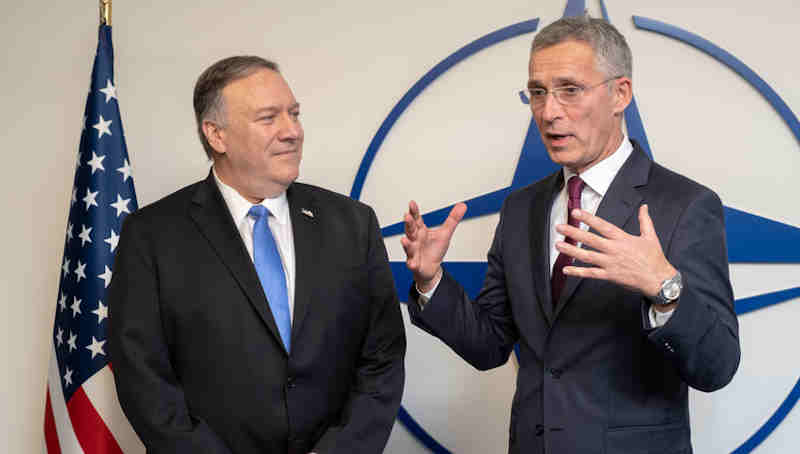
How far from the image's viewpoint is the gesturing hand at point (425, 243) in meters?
1.80

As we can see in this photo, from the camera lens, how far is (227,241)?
199cm

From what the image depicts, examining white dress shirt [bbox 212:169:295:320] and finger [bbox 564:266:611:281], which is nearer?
finger [bbox 564:266:611:281]

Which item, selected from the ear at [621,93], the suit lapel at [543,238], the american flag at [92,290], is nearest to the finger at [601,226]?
the suit lapel at [543,238]

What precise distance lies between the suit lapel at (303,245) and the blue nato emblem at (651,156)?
2.43ft

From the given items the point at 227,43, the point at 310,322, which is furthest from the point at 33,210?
the point at 310,322

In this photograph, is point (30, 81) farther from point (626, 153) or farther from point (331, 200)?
point (626, 153)

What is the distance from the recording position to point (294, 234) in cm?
205

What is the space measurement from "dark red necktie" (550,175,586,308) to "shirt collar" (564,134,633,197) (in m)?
0.03

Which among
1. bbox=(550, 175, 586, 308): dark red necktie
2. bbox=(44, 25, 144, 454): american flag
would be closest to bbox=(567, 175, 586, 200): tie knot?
bbox=(550, 175, 586, 308): dark red necktie

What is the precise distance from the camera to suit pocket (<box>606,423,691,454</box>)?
1.69 metres

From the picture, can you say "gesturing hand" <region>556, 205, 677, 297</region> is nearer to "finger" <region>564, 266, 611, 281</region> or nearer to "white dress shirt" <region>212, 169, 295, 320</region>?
"finger" <region>564, 266, 611, 281</region>

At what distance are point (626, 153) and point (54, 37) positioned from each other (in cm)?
223

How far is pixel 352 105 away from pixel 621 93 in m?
1.28

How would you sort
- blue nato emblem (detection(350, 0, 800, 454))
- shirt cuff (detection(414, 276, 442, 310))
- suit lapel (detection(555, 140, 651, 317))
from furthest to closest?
blue nato emblem (detection(350, 0, 800, 454)) < shirt cuff (detection(414, 276, 442, 310)) < suit lapel (detection(555, 140, 651, 317))
